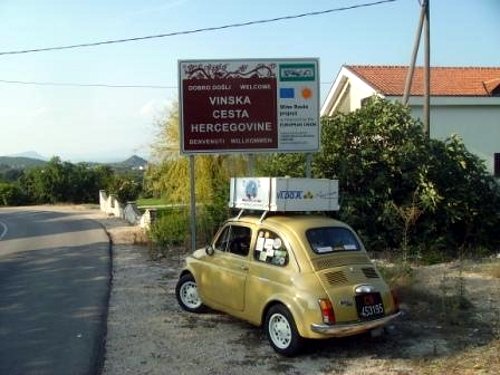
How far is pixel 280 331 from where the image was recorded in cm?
727

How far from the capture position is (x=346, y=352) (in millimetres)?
7293

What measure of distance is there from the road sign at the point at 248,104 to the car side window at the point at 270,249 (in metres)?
4.52

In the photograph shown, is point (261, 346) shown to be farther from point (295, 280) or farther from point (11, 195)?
point (11, 195)

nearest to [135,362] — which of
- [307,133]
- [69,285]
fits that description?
[69,285]

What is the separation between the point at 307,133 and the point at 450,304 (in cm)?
460

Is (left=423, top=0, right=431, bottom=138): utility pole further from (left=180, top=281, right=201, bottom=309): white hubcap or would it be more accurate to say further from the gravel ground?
(left=180, top=281, right=201, bottom=309): white hubcap

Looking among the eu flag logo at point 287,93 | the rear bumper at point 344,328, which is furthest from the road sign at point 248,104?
the rear bumper at point 344,328

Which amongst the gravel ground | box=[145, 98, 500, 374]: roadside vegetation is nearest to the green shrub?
box=[145, 98, 500, 374]: roadside vegetation

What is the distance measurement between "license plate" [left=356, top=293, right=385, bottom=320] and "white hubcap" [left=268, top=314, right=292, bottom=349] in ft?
2.72

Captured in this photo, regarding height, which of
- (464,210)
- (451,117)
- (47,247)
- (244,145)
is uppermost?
(451,117)

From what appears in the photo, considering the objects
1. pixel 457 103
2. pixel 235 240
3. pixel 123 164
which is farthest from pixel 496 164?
pixel 123 164

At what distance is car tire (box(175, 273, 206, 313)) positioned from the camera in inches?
368

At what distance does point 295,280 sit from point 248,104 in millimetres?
5781

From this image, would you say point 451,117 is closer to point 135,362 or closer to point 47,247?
point 47,247
